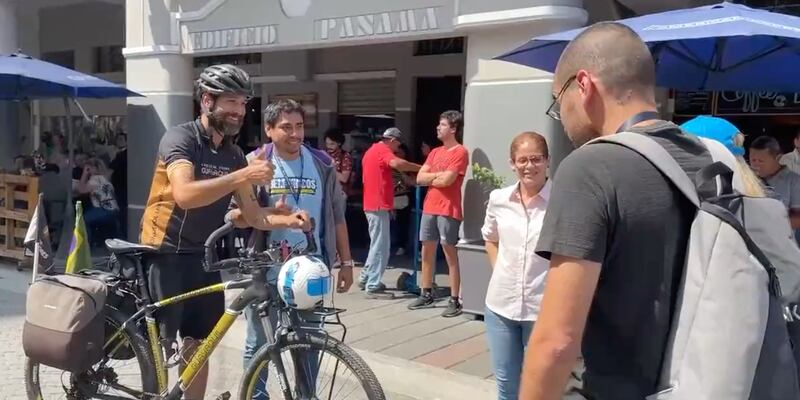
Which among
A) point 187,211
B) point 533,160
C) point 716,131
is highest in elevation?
point 716,131

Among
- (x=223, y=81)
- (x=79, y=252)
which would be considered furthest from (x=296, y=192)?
(x=79, y=252)

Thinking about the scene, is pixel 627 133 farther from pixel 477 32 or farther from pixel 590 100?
pixel 477 32

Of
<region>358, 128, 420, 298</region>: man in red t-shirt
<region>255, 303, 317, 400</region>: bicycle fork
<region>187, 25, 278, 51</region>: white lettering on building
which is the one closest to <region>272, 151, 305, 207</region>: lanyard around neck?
<region>255, 303, 317, 400</region>: bicycle fork

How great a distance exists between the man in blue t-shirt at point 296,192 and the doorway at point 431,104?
21.2 ft

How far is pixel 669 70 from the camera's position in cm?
527

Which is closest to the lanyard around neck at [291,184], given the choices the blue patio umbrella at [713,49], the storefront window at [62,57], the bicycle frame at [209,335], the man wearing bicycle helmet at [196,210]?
the man wearing bicycle helmet at [196,210]

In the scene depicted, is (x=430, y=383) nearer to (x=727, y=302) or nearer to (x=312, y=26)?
(x=727, y=302)

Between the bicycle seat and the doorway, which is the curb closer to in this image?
the bicycle seat

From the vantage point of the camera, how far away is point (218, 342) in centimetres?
335

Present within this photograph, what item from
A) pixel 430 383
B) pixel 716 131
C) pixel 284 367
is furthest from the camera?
pixel 430 383

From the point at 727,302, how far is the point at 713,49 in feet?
13.2

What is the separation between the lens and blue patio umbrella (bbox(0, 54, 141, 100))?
8.00 metres

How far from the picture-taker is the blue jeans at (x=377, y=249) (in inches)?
276

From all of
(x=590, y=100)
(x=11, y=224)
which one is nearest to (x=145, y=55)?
(x=11, y=224)
